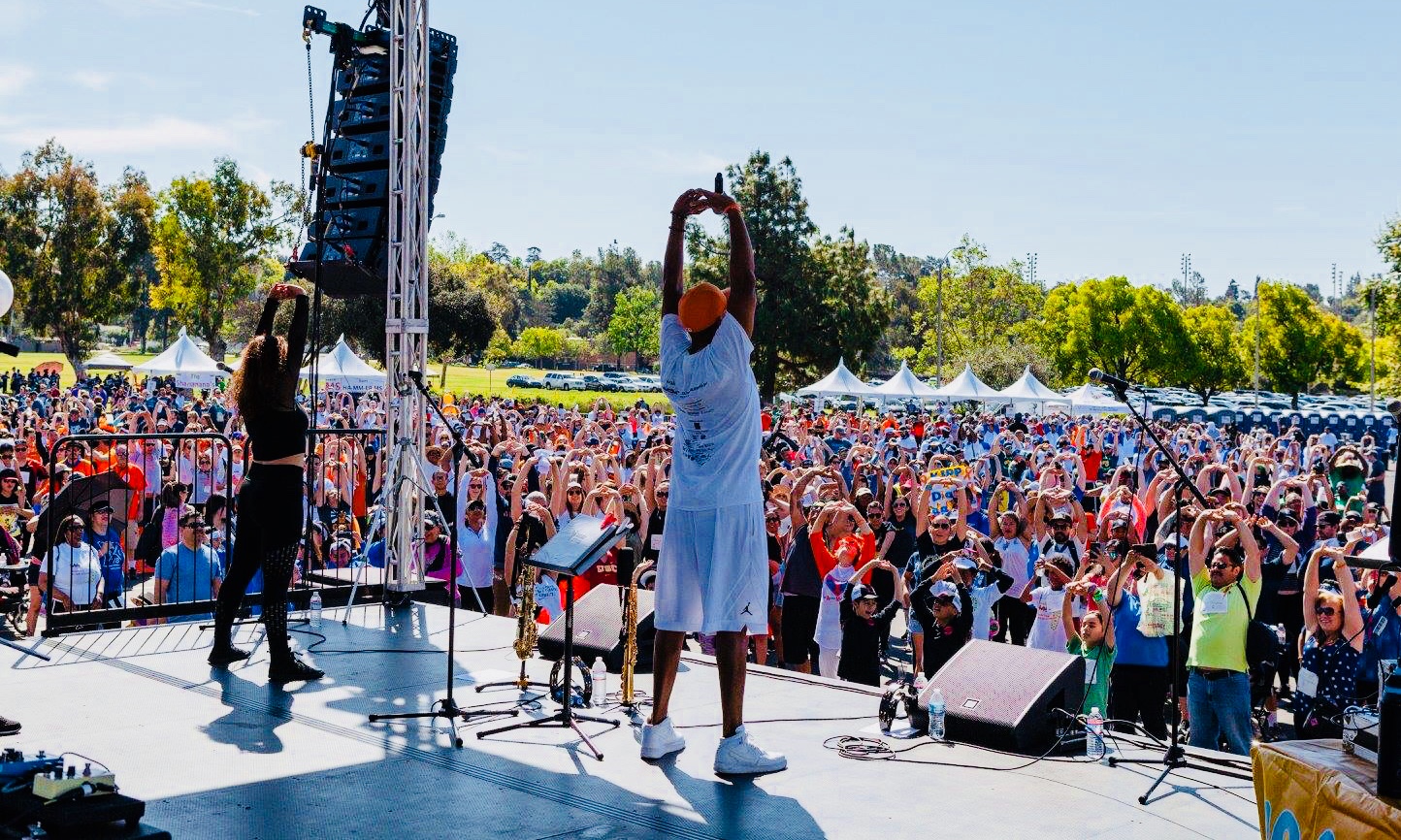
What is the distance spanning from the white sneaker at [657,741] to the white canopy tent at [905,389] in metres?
32.7

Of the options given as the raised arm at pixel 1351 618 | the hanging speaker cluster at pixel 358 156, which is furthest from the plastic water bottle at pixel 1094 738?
the hanging speaker cluster at pixel 358 156

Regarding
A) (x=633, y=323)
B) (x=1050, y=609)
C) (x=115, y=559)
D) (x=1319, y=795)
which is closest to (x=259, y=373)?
(x=115, y=559)

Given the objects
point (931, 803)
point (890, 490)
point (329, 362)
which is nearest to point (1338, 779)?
point (931, 803)

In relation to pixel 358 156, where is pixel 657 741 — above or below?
below

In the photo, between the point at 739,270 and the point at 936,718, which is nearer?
the point at 739,270

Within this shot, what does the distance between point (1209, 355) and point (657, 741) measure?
260 ft

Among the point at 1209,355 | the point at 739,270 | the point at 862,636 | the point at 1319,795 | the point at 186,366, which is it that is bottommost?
the point at 862,636

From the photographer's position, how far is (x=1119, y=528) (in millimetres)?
9156

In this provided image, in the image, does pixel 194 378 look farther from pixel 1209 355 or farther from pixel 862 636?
pixel 1209 355

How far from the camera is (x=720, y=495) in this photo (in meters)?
4.71

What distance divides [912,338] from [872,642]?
8905cm

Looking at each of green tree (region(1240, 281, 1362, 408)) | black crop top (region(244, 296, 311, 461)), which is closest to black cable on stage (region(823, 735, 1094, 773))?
black crop top (region(244, 296, 311, 461))

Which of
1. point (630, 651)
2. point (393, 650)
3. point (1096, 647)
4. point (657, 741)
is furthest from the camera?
point (1096, 647)

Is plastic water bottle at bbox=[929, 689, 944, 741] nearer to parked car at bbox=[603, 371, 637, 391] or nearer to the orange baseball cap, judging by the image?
the orange baseball cap
